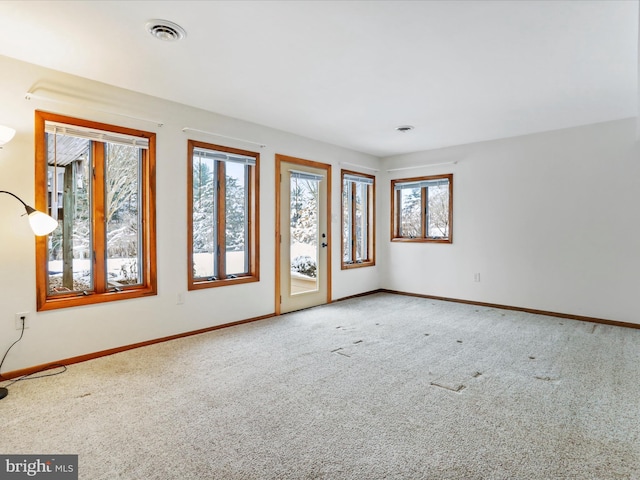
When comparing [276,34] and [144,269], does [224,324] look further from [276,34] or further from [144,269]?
[276,34]

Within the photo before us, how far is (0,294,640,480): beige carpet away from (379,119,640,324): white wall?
3.00 feet

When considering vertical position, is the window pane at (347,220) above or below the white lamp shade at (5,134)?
below

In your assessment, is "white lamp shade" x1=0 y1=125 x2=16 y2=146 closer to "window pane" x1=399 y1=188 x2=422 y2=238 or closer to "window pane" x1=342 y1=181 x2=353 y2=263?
"window pane" x1=342 y1=181 x2=353 y2=263

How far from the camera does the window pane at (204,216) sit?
13.2 feet

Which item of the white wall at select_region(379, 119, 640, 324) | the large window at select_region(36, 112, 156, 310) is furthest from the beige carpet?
the white wall at select_region(379, 119, 640, 324)

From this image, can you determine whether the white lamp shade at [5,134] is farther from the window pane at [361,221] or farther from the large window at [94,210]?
the window pane at [361,221]

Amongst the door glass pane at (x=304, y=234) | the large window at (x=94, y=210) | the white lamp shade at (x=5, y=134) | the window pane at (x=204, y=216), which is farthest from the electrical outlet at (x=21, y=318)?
the door glass pane at (x=304, y=234)

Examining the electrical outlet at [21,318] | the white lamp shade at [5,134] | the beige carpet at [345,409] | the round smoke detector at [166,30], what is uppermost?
the round smoke detector at [166,30]

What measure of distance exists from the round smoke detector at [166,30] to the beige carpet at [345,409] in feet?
8.11

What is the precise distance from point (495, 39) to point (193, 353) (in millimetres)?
3514

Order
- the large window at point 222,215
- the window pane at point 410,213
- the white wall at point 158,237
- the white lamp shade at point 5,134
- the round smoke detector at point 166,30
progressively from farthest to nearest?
the window pane at point 410,213, the large window at point 222,215, the white wall at point 158,237, the white lamp shade at point 5,134, the round smoke detector at point 166,30

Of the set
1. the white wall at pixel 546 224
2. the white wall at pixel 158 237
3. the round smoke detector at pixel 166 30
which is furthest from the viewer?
the white wall at pixel 546 224

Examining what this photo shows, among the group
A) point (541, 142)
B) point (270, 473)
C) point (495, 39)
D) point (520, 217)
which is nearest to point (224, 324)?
point (270, 473)

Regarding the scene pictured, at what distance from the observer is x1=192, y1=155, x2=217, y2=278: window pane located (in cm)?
402
